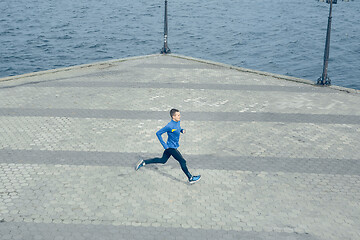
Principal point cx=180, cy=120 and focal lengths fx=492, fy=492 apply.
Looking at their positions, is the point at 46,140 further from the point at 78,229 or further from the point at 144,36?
the point at 144,36

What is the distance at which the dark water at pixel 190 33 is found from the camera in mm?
37531

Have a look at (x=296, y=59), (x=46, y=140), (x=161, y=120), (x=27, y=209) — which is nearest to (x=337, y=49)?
(x=296, y=59)

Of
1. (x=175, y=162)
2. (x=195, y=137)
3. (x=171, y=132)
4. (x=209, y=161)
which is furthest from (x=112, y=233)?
(x=195, y=137)

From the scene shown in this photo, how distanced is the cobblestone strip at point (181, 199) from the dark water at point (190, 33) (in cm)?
2277

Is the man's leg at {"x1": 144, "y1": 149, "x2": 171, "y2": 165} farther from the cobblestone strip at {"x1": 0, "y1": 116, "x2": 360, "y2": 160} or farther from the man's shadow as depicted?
the cobblestone strip at {"x1": 0, "y1": 116, "x2": 360, "y2": 160}

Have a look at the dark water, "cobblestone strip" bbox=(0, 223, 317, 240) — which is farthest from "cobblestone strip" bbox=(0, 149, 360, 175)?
the dark water

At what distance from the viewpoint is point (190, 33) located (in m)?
48.9

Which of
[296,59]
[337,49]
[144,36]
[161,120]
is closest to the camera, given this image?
[161,120]

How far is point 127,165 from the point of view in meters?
11.3

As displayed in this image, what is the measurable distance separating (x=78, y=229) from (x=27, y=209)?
128 cm

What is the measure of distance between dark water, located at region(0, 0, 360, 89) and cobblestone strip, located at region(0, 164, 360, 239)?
2277 centimetres

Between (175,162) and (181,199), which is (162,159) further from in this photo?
(181,199)

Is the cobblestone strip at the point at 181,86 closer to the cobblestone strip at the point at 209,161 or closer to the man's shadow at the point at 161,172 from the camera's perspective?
the cobblestone strip at the point at 209,161

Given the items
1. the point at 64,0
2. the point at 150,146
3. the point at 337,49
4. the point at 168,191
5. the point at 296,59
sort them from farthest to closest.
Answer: the point at 64,0, the point at 337,49, the point at 296,59, the point at 150,146, the point at 168,191
